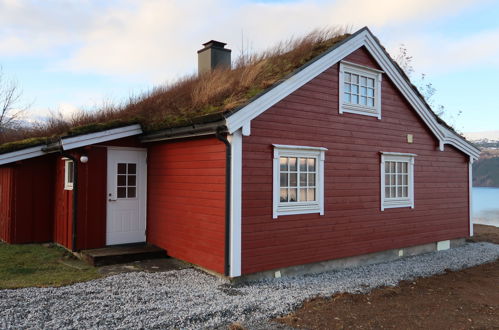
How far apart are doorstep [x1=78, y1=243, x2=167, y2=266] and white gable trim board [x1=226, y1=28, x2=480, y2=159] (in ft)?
10.7

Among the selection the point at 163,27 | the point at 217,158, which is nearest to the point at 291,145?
the point at 217,158

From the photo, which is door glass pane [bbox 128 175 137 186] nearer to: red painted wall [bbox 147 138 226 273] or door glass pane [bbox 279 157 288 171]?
red painted wall [bbox 147 138 226 273]

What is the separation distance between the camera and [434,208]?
9633 mm

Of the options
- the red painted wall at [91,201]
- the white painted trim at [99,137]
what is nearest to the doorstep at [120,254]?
the red painted wall at [91,201]

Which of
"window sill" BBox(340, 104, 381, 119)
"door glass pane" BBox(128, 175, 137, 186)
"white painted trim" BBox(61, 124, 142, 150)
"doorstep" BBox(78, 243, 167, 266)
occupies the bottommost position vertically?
"doorstep" BBox(78, 243, 167, 266)

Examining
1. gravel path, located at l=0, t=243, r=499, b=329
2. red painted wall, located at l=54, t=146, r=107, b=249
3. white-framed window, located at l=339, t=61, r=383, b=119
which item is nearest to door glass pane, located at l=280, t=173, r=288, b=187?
gravel path, located at l=0, t=243, r=499, b=329

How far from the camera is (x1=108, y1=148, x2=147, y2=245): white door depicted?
7.96m

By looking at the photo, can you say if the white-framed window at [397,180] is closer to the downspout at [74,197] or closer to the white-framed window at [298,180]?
the white-framed window at [298,180]

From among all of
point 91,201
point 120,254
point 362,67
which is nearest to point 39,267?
point 120,254

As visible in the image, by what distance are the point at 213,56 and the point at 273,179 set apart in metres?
5.98

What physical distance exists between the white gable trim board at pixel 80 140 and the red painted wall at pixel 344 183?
9.62ft

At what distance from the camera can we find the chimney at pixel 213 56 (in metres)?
11.2

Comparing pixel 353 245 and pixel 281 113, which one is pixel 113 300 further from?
pixel 353 245

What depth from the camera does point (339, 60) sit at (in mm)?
7594
